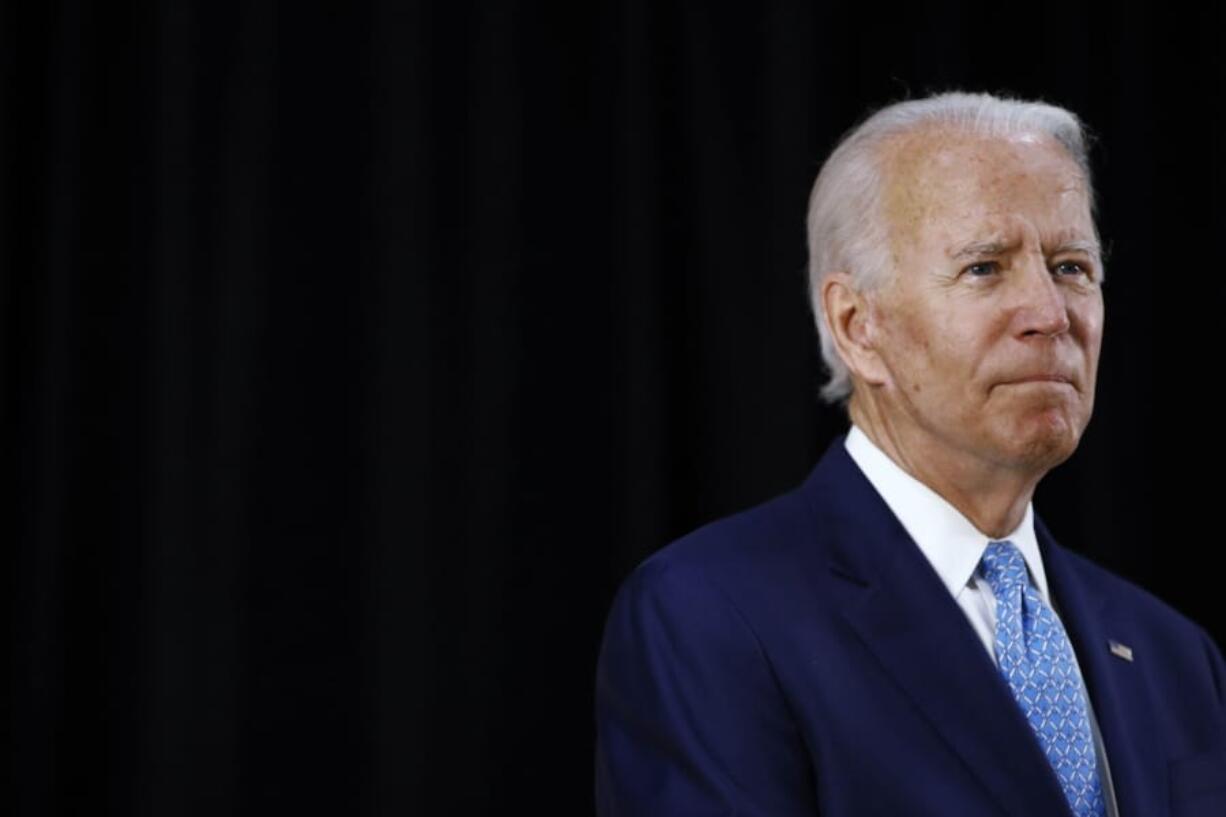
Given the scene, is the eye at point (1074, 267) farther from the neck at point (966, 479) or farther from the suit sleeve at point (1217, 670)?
the suit sleeve at point (1217, 670)

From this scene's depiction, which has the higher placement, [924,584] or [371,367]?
[371,367]

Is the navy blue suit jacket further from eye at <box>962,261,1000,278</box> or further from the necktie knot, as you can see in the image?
eye at <box>962,261,1000,278</box>

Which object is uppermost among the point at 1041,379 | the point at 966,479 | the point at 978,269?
the point at 978,269

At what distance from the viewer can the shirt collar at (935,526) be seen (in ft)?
5.59

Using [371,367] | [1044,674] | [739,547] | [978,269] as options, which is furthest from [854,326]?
[371,367]

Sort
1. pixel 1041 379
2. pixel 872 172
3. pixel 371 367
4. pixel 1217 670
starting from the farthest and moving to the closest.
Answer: pixel 371 367, pixel 1217 670, pixel 872 172, pixel 1041 379

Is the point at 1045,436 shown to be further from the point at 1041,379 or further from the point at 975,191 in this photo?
the point at 975,191

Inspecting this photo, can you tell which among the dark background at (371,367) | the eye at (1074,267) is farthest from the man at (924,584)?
the dark background at (371,367)

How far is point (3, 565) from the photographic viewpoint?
2.38 meters

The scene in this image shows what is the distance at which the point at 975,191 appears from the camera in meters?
1.69

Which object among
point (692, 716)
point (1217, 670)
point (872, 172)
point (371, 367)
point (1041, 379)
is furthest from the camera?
point (371, 367)

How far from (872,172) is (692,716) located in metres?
0.61

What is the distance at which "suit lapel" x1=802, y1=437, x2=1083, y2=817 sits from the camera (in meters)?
1.57

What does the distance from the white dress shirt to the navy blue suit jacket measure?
0.02 m
